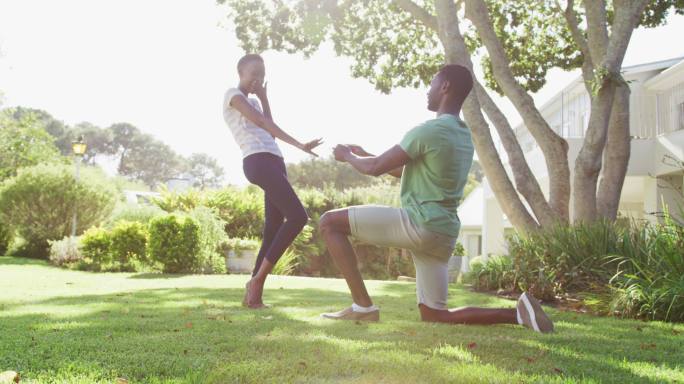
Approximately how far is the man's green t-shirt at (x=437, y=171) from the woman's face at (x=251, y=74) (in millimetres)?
1802

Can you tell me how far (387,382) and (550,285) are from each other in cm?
493

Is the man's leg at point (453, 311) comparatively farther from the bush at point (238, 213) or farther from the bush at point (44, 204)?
the bush at point (44, 204)

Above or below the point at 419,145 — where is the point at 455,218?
below

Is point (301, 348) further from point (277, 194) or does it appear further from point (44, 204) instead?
point (44, 204)

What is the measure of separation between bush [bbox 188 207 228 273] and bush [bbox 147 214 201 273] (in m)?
0.17

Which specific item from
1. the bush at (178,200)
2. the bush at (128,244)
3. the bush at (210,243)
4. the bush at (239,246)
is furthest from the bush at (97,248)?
the bush at (178,200)

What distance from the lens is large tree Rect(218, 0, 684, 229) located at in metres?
9.48

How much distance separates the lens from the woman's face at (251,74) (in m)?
5.24

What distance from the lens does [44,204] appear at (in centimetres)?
1875

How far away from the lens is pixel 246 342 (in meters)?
3.34

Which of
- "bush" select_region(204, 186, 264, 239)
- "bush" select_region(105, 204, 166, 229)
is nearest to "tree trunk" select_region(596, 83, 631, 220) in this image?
"bush" select_region(204, 186, 264, 239)

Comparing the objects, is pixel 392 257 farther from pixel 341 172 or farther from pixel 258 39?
pixel 341 172

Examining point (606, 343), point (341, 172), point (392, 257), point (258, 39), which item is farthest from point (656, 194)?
point (341, 172)

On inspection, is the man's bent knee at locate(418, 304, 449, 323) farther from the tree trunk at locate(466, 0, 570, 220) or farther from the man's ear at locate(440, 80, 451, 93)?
the tree trunk at locate(466, 0, 570, 220)
